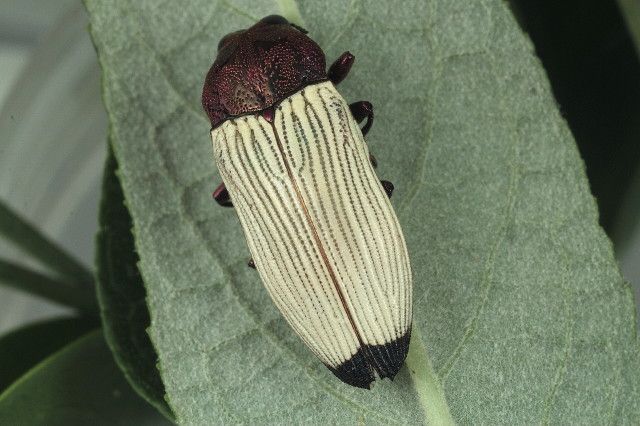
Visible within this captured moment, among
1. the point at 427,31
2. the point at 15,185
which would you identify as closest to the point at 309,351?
the point at 427,31

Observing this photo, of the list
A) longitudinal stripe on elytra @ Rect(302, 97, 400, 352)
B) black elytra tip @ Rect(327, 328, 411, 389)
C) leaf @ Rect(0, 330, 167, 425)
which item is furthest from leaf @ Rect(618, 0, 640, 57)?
leaf @ Rect(0, 330, 167, 425)

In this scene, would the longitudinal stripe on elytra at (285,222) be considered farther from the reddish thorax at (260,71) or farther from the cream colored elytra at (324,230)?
the reddish thorax at (260,71)

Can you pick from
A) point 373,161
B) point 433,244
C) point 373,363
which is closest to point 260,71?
point 373,161

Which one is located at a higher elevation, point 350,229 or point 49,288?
point 350,229

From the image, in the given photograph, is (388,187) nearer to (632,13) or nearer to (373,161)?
(373,161)

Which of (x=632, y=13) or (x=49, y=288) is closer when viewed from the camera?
(x=632, y=13)

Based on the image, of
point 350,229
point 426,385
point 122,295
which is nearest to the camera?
point 350,229
